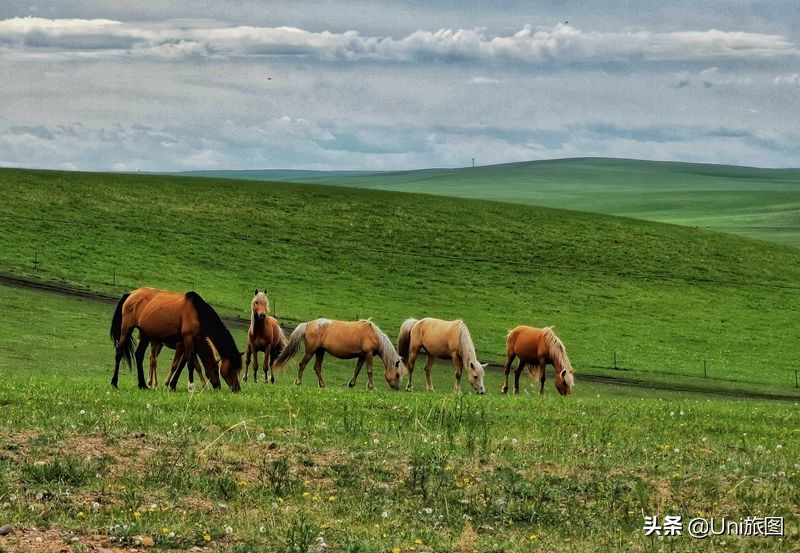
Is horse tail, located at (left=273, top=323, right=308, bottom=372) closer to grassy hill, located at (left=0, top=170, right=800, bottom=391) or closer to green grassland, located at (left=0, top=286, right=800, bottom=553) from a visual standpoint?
green grassland, located at (left=0, top=286, right=800, bottom=553)

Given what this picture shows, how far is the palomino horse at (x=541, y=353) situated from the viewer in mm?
30656

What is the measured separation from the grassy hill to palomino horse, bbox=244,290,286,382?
18.2 metres

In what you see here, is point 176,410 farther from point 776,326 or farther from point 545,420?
point 776,326

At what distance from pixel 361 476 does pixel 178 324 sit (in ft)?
31.7

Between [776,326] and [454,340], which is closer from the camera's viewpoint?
[454,340]

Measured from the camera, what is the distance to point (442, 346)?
34000 millimetres

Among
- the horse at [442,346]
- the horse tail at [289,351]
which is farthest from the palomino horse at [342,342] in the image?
the horse at [442,346]

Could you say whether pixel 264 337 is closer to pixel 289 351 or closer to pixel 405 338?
pixel 289 351

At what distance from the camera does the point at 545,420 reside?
19000 mm

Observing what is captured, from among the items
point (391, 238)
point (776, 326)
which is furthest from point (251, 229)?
point (776, 326)

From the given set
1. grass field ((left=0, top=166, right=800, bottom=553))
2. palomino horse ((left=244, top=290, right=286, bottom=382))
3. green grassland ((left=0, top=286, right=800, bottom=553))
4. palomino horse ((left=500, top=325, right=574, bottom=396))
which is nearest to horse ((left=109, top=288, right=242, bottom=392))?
grass field ((left=0, top=166, right=800, bottom=553))

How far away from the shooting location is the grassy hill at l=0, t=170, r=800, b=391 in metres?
58.9

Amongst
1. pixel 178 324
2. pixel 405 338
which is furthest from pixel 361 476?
pixel 405 338

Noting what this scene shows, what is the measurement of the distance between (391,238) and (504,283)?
12.4 m
